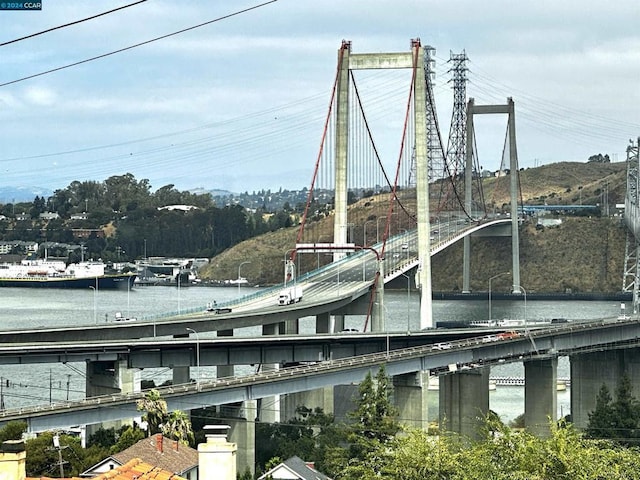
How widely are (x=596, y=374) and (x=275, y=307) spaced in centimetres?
1739

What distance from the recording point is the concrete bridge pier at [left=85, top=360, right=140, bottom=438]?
6003 centimetres

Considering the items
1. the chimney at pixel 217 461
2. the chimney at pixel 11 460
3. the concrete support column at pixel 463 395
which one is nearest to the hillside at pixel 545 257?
the concrete support column at pixel 463 395

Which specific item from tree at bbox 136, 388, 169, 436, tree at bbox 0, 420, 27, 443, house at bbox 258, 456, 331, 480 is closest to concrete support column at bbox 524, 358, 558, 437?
tree at bbox 136, 388, 169, 436

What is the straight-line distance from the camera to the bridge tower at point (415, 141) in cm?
8794

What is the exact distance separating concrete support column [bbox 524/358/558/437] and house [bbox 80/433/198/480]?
27.5 m

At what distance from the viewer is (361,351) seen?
70188 mm

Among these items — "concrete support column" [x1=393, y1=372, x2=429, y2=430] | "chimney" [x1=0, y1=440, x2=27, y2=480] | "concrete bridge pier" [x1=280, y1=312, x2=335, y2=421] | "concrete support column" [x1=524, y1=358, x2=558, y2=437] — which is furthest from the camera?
"concrete support column" [x1=524, y1=358, x2=558, y2=437]

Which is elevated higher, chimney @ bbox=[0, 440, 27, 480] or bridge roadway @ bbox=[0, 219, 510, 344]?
bridge roadway @ bbox=[0, 219, 510, 344]

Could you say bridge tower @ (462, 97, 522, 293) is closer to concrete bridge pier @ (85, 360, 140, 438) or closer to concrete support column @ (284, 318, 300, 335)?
concrete support column @ (284, 318, 300, 335)

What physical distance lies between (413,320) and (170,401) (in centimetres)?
6324

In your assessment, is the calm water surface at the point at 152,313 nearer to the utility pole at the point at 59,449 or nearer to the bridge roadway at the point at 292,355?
the bridge roadway at the point at 292,355

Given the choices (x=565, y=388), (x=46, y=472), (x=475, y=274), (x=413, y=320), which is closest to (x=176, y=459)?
(x=46, y=472)

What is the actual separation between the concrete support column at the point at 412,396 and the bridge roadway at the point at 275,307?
40.7ft

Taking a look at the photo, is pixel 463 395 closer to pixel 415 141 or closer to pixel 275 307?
pixel 275 307
